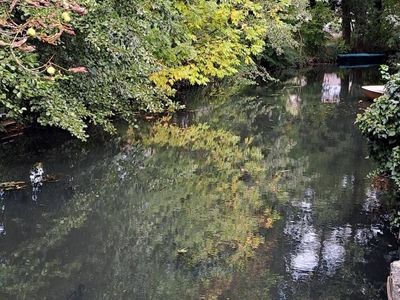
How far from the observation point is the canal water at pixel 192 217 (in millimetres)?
4352

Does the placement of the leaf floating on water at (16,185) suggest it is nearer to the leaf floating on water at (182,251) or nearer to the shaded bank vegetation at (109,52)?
the shaded bank vegetation at (109,52)

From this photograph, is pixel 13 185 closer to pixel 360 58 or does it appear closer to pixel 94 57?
pixel 94 57

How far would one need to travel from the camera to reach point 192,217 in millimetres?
5695

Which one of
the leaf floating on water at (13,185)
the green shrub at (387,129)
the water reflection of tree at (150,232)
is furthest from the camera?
the leaf floating on water at (13,185)

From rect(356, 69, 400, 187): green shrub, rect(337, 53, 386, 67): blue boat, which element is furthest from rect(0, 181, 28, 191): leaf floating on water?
rect(337, 53, 386, 67): blue boat

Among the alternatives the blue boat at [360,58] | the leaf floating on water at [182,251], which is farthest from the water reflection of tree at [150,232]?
the blue boat at [360,58]

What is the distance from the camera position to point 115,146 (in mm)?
8773

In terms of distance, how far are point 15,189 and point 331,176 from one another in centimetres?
408

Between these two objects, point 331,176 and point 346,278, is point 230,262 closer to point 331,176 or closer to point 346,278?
point 346,278

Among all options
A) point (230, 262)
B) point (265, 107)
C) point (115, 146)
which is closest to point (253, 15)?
point (265, 107)

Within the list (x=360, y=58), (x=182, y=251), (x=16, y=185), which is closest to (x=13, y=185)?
(x=16, y=185)

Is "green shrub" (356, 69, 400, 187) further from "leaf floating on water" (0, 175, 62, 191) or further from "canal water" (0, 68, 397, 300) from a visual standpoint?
"leaf floating on water" (0, 175, 62, 191)

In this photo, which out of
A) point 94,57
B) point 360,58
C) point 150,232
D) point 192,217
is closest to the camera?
point 150,232

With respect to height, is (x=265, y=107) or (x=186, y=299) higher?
(x=265, y=107)
